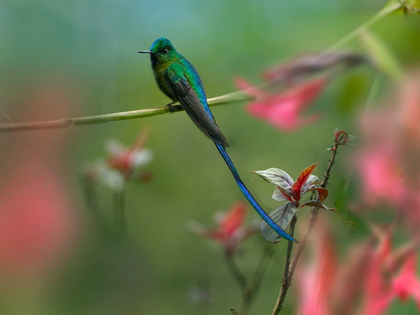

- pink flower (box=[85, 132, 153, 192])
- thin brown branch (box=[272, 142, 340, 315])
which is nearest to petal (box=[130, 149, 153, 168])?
pink flower (box=[85, 132, 153, 192])

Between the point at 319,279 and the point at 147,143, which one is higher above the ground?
the point at 147,143

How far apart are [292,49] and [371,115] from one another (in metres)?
0.14

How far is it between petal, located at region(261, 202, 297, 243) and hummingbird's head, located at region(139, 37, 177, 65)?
0.30 feet

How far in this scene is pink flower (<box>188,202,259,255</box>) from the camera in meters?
0.28

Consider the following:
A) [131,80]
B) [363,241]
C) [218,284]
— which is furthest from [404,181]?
[131,80]

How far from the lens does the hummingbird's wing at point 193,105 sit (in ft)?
0.64

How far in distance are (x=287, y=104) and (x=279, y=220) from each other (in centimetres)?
9

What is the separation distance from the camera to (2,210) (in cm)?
34

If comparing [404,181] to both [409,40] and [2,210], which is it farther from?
[2,210]

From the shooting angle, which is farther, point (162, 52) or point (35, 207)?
point (35, 207)

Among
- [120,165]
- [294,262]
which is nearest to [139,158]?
[120,165]

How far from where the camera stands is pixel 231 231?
28 centimetres

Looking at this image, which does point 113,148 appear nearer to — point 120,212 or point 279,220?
point 120,212

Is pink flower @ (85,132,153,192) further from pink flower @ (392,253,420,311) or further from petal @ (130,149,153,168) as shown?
pink flower @ (392,253,420,311)
